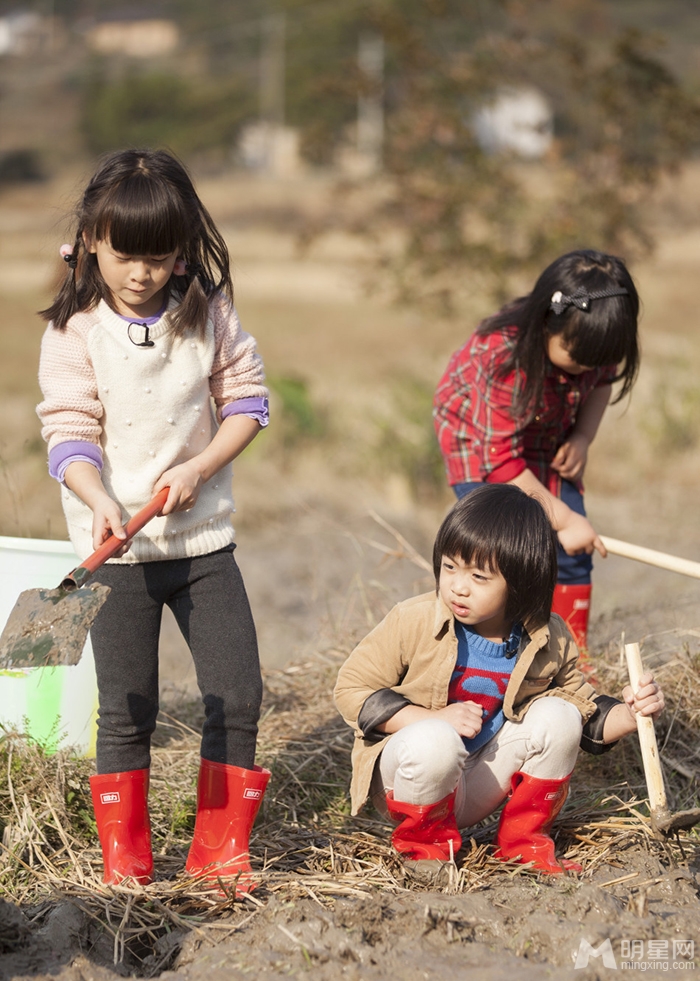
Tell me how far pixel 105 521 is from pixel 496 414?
4.45ft

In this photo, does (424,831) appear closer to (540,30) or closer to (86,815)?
(86,815)

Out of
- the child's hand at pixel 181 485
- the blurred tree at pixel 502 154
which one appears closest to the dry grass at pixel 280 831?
the child's hand at pixel 181 485

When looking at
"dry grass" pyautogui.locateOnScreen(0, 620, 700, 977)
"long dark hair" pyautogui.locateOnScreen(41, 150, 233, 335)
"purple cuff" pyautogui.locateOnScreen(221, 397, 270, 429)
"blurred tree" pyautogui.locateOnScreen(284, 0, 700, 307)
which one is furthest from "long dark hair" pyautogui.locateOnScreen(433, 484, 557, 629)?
"blurred tree" pyautogui.locateOnScreen(284, 0, 700, 307)

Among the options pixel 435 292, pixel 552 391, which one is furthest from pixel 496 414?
pixel 435 292

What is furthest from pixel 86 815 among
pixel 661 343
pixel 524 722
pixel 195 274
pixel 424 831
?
pixel 661 343

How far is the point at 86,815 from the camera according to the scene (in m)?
2.71

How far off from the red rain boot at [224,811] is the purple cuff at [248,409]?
2.47 feet

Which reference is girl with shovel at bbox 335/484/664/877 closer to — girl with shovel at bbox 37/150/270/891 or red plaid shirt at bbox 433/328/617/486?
girl with shovel at bbox 37/150/270/891

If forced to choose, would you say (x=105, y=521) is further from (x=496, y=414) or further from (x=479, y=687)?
(x=496, y=414)

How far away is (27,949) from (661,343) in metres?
10.4

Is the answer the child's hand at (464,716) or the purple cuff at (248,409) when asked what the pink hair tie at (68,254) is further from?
the child's hand at (464,716)

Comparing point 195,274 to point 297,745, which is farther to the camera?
point 297,745

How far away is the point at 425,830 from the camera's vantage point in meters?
2.41

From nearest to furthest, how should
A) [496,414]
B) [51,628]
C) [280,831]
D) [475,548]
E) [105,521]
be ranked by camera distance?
[51,628] → [105,521] → [475,548] → [280,831] → [496,414]
